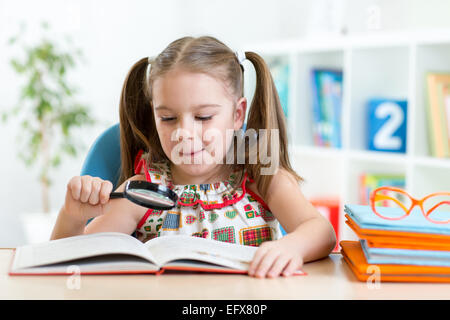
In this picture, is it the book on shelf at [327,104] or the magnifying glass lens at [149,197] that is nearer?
the magnifying glass lens at [149,197]

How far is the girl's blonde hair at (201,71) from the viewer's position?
1139 mm

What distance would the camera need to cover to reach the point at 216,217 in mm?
1162

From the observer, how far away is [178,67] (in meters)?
1.11

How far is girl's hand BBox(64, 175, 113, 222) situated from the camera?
0.98m

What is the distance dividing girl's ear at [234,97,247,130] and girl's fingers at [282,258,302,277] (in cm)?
47

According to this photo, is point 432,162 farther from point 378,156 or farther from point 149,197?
point 149,197

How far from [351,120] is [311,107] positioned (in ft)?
1.20

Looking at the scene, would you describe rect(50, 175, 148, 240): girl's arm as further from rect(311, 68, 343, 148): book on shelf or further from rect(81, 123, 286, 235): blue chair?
rect(311, 68, 343, 148): book on shelf

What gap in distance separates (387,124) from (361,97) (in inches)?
7.4

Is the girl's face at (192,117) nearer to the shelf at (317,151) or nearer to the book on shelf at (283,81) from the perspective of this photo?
the shelf at (317,151)

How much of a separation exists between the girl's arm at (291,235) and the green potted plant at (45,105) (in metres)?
1.94

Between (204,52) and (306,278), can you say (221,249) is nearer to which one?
(306,278)

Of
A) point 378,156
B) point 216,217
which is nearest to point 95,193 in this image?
point 216,217

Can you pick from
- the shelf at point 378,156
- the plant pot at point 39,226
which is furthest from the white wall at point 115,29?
the shelf at point 378,156
